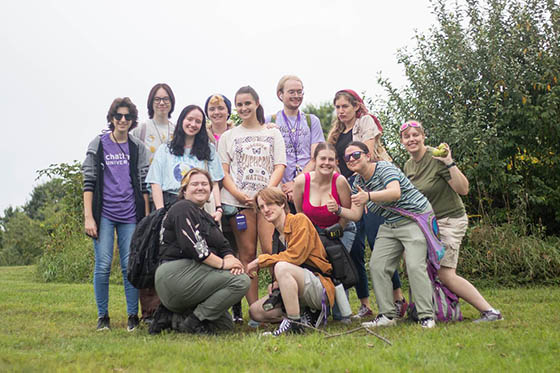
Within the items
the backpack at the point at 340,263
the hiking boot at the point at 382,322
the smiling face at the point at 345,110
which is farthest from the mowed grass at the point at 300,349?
the smiling face at the point at 345,110

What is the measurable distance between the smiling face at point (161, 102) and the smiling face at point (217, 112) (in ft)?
1.79

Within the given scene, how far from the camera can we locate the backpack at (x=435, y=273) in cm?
504

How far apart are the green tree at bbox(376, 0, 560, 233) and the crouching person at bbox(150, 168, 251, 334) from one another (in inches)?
222

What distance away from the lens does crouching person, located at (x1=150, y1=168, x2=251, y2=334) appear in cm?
485

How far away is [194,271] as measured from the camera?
490 centimetres

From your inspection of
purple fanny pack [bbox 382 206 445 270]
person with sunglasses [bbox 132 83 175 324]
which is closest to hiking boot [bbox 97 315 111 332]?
person with sunglasses [bbox 132 83 175 324]

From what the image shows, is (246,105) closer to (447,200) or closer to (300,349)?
(447,200)

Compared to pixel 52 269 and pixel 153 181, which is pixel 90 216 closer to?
pixel 153 181

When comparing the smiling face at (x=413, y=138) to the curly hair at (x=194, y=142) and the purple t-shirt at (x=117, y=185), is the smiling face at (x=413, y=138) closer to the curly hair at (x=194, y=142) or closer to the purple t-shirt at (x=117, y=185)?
the curly hair at (x=194, y=142)

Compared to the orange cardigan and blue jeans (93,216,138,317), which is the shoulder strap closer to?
blue jeans (93,216,138,317)

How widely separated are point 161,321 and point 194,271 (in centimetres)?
62

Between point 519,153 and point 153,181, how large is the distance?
23.5ft

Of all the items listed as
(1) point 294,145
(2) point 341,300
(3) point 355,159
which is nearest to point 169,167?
(1) point 294,145

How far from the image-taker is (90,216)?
17.5 feet
